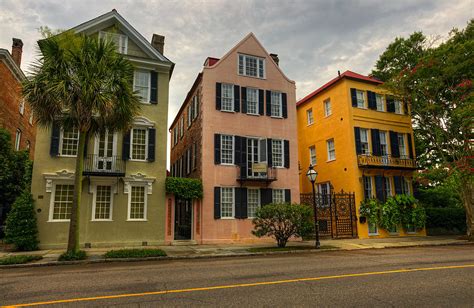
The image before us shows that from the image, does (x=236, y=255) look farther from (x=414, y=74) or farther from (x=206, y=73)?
(x=414, y=74)

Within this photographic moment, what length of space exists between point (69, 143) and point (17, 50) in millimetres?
14342

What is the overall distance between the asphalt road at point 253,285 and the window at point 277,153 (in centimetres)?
1075

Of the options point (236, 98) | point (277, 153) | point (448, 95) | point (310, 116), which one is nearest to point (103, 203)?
point (236, 98)

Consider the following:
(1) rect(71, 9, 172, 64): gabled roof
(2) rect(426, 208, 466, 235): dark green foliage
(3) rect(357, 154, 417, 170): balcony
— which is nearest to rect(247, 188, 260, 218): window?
(3) rect(357, 154, 417, 170): balcony

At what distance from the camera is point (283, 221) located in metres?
15.3

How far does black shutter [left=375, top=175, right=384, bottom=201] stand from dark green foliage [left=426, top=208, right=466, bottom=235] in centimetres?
425

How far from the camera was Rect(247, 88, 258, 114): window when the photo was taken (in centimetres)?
2085

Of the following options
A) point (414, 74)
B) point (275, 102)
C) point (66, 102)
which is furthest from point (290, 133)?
point (66, 102)

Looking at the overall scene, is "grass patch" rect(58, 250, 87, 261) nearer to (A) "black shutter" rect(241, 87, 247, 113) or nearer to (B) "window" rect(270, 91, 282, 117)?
(A) "black shutter" rect(241, 87, 247, 113)

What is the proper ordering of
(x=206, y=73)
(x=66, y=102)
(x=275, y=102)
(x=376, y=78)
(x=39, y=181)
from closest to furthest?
(x=66, y=102) → (x=39, y=181) → (x=206, y=73) → (x=275, y=102) → (x=376, y=78)

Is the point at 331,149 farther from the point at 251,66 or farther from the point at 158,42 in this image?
the point at 158,42

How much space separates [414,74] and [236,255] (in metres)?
17.4

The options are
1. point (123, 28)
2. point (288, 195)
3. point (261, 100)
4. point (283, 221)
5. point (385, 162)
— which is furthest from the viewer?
point (385, 162)

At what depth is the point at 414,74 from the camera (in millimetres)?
21344
